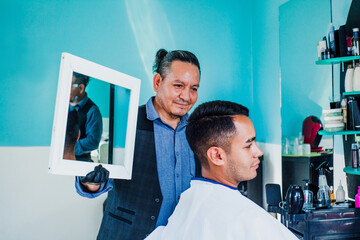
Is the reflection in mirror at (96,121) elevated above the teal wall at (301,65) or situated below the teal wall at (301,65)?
below

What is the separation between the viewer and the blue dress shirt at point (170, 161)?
1.75 metres

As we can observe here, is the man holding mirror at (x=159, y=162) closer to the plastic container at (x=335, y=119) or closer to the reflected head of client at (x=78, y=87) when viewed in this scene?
the reflected head of client at (x=78, y=87)

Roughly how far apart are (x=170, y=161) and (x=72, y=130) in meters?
0.62

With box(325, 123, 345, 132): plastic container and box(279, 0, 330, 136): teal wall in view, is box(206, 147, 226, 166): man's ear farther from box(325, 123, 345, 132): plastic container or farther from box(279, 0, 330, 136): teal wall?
box(279, 0, 330, 136): teal wall

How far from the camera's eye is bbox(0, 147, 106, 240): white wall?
9.68 feet

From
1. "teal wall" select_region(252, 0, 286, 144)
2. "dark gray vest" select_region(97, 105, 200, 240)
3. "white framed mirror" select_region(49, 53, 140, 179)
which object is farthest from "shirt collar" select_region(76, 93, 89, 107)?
"teal wall" select_region(252, 0, 286, 144)

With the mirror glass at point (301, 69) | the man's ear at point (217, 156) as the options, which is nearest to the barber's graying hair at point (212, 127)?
the man's ear at point (217, 156)

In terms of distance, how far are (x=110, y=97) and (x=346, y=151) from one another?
5.67 feet

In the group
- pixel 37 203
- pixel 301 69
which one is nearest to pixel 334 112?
pixel 301 69

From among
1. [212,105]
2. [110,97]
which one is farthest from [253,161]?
[110,97]

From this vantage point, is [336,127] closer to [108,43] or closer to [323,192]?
[323,192]

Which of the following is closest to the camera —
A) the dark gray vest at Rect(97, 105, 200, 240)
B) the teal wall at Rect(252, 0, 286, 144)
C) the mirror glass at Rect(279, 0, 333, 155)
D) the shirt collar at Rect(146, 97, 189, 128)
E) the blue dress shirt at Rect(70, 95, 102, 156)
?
the blue dress shirt at Rect(70, 95, 102, 156)

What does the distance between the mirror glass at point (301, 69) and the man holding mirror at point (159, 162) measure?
1254 millimetres

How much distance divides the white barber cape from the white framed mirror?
1.39 ft
